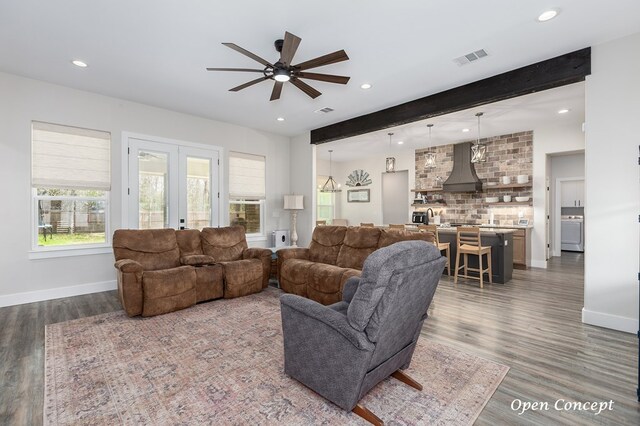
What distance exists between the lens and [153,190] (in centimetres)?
500

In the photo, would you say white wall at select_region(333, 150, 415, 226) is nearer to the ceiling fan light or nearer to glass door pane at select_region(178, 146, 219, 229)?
glass door pane at select_region(178, 146, 219, 229)

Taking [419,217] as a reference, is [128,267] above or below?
below

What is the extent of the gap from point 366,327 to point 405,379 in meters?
0.79

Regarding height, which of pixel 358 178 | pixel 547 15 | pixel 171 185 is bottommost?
pixel 171 185

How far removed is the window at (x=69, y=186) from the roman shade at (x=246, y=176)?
2038 millimetres

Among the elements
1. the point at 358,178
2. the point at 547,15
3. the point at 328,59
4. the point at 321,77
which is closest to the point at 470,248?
the point at 547,15

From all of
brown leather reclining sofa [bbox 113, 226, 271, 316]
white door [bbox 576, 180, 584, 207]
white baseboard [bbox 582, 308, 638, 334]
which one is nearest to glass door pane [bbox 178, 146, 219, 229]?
brown leather reclining sofa [bbox 113, 226, 271, 316]

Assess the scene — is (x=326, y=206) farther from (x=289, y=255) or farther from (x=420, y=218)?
(x=289, y=255)

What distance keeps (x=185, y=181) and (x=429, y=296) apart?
4700 mm

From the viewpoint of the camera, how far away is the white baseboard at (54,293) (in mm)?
3830

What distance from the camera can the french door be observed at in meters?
4.84

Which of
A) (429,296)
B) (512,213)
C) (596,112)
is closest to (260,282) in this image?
(429,296)

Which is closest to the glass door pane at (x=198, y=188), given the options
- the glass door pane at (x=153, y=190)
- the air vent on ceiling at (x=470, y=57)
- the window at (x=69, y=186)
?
the glass door pane at (x=153, y=190)

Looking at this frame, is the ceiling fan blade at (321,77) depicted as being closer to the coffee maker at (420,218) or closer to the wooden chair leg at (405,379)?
the wooden chair leg at (405,379)
